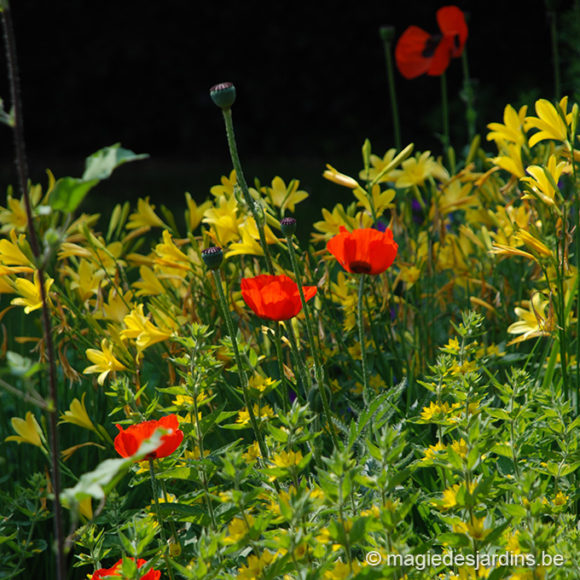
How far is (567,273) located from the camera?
5.38 feet

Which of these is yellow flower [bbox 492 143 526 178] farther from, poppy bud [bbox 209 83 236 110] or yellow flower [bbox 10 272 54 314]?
yellow flower [bbox 10 272 54 314]

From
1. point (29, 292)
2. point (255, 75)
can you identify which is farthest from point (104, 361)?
point (255, 75)

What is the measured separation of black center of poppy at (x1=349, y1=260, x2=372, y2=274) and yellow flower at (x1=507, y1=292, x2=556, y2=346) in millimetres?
405

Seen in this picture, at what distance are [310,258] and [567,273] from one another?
0.58 metres

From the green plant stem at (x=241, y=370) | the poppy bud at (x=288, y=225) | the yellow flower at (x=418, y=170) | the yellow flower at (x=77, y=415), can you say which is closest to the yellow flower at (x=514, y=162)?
the yellow flower at (x=418, y=170)

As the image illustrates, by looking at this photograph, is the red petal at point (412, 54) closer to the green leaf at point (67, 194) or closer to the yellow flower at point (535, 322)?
the yellow flower at point (535, 322)

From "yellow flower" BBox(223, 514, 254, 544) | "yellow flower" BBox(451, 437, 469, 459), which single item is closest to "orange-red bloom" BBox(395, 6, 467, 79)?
"yellow flower" BBox(451, 437, 469, 459)

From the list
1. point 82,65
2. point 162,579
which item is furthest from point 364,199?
point 82,65

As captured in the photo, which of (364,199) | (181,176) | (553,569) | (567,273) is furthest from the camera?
(181,176)

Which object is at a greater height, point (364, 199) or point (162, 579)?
point (364, 199)

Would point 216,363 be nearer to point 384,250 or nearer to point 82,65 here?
point 384,250

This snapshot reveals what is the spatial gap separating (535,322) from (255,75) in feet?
19.4

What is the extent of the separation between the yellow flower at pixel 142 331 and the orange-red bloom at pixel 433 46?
4.59 feet

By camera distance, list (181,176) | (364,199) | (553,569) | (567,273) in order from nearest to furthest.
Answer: (553,569) < (567,273) < (364,199) < (181,176)
